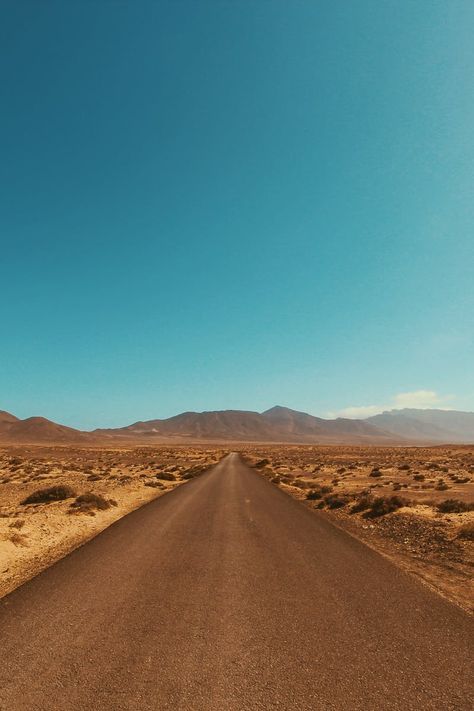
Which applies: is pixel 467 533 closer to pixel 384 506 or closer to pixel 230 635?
pixel 384 506

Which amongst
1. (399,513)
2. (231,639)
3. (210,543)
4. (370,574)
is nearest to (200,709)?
(231,639)

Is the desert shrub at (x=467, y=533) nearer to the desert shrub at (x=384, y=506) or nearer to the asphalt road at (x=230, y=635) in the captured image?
the desert shrub at (x=384, y=506)

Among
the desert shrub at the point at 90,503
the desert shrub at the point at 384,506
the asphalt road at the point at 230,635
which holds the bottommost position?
the desert shrub at the point at 384,506

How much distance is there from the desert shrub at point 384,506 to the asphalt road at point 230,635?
765cm

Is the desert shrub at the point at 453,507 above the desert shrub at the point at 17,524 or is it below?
below

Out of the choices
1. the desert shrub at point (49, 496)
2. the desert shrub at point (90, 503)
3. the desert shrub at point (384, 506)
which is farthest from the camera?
the desert shrub at point (49, 496)

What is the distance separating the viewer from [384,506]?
61.4ft

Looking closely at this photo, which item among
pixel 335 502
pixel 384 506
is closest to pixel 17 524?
pixel 335 502

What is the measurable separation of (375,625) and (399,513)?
1322cm

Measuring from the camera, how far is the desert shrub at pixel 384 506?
1795 centimetres

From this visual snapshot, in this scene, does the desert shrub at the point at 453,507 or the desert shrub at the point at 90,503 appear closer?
the desert shrub at the point at 453,507

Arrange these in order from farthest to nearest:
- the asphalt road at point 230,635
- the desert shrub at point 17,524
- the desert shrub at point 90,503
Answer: the desert shrub at point 90,503 → the desert shrub at point 17,524 → the asphalt road at point 230,635

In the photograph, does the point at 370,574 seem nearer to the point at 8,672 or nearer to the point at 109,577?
the point at 109,577

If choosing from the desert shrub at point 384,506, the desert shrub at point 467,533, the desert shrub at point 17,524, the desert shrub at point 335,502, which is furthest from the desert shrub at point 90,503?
the desert shrub at point 467,533
